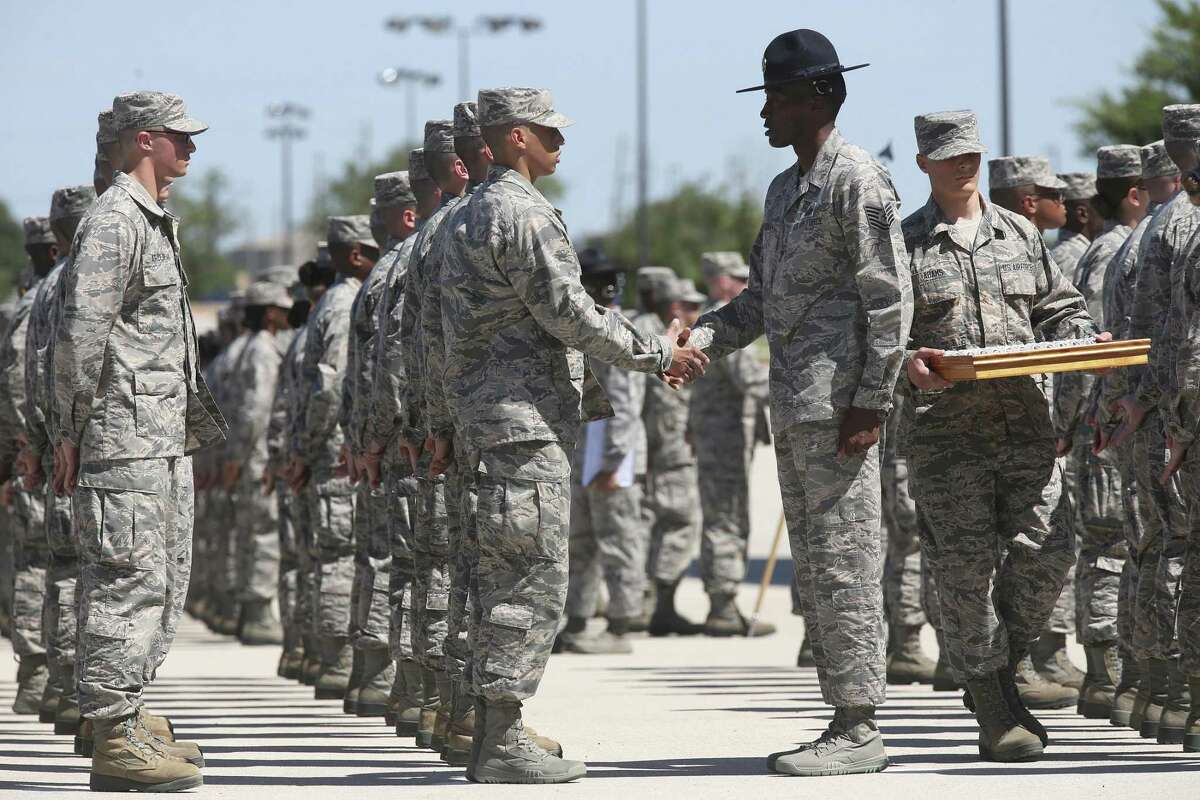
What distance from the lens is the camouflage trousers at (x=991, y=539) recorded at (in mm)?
8508

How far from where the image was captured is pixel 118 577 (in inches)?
320

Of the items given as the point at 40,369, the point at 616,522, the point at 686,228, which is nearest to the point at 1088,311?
the point at 40,369

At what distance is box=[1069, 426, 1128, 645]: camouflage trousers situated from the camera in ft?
34.2

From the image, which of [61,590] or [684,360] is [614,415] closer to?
[684,360]

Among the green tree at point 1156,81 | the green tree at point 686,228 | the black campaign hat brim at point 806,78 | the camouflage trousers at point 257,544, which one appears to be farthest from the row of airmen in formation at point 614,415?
the green tree at point 686,228

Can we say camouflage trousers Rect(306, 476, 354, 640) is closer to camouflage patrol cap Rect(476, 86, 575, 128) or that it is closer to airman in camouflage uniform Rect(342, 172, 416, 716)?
airman in camouflage uniform Rect(342, 172, 416, 716)

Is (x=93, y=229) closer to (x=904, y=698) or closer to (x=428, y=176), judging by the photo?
(x=428, y=176)

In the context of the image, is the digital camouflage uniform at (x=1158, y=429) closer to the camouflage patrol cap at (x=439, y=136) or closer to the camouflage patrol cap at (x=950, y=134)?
the camouflage patrol cap at (x=950, y=134)

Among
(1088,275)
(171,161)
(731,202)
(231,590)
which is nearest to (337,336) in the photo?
(171,161)

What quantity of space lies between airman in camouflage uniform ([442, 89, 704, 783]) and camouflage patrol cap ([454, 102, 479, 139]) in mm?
1298

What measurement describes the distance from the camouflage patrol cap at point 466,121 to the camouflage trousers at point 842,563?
2.27 metres

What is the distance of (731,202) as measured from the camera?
265 feet

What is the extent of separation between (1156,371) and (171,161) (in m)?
4.25

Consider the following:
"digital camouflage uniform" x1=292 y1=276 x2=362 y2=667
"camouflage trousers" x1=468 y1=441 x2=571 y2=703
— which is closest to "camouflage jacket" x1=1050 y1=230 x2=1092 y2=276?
"digital camouflage uniform" x1=292 y1=276 x2=362 y2=667
